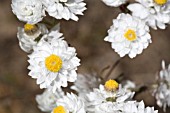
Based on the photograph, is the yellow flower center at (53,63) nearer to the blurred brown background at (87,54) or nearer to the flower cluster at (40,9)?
the flower cluster at (40,9)

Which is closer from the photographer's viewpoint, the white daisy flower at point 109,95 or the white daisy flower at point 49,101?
the white daisy flower at point 109,95

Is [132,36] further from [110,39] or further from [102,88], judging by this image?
[102,88]

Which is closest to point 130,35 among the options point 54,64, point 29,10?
point 54,64

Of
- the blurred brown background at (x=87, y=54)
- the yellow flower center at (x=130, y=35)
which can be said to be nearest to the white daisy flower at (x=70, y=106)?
the yellow flower center at (x=130, y=35)

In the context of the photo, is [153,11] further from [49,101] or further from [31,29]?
[49,101]

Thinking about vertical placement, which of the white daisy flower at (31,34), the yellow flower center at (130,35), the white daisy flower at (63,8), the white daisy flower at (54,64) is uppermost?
the white daisy flower at (63,8)

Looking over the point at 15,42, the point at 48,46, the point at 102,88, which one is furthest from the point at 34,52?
the point at 15,42

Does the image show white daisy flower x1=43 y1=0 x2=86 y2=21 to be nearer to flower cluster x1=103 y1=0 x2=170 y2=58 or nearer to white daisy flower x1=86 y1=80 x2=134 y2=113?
flower cluster x1=103 y1=0 x2=170 y2=58
